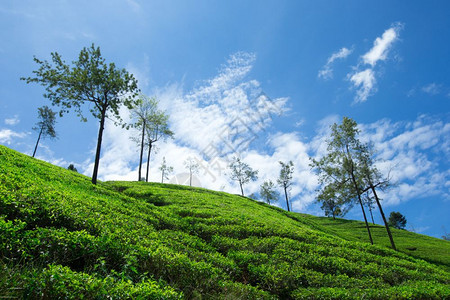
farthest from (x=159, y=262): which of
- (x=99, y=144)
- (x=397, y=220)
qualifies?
(x=397, y=220)

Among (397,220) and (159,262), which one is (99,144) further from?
(397,220)

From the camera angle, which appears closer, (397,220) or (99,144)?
(99,144)

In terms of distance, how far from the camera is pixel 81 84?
87.7 ft

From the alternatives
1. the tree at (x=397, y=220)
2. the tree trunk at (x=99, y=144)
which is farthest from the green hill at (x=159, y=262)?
the tree at (x=397, y=220)

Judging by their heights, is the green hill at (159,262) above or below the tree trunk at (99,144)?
below

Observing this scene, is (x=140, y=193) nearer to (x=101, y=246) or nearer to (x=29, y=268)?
(x=101, y=246)

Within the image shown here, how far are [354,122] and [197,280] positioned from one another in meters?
36.6

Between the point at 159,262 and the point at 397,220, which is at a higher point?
the point at 397,220

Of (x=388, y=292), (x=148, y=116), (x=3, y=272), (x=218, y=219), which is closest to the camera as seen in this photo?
(x=3, y=272)

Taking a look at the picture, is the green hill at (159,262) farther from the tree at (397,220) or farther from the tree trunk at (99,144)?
the tree at (397,220)

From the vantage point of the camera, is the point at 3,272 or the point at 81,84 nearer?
the point at 3,272

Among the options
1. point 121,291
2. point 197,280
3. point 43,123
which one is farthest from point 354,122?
point 43,123

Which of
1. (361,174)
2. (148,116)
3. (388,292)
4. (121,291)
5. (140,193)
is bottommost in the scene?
(388,292)

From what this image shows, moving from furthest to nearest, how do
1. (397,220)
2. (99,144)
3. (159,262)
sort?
(397,220), (99,144), (159,262)
